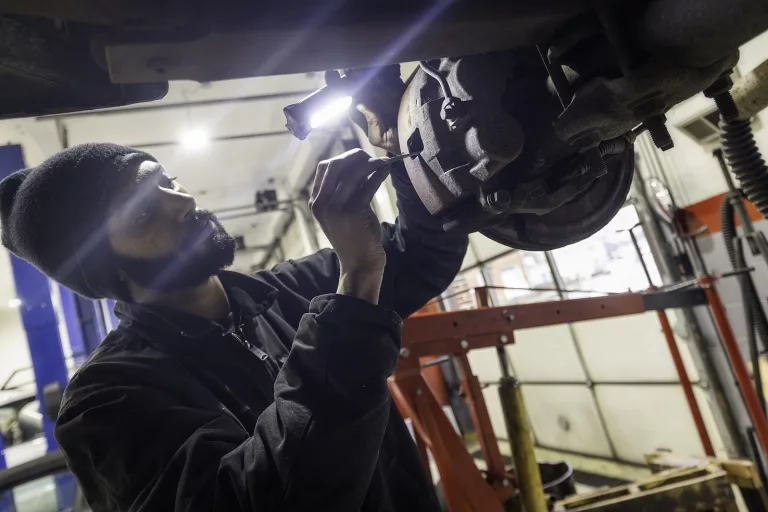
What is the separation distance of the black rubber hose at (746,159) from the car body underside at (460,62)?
25cm

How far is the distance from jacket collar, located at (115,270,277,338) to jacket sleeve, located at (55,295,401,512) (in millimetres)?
235

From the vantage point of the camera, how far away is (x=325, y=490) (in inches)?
26.8

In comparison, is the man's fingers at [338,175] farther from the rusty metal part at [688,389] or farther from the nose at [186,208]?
the rusty metal part at [688,389]

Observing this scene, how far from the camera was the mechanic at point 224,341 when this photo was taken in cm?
69

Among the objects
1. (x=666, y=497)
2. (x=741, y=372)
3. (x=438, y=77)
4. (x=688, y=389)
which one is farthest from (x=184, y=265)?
(x=688, y=389)

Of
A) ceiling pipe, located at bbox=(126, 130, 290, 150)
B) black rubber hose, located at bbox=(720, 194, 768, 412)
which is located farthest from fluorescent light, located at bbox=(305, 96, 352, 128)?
ceiling pipe, located at bbox=(126, 130, 290, 150)

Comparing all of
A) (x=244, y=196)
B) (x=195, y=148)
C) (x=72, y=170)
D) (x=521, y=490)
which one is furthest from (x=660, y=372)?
(x=244, y=196)

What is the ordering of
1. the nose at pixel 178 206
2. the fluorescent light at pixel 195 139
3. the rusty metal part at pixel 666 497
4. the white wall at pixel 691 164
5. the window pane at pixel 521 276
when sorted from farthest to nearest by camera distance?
the fluorescent light at pixel 195 139 → the window pane at pixel 521 276 → the white wall at pixel 691 164 → the rusty metal part at pixel 666 497 → the nose at pixel 178 206

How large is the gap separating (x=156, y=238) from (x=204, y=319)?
0.76ft

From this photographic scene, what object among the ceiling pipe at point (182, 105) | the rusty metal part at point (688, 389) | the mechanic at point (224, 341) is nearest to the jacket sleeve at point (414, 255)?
the mechanic at point (224, 341)

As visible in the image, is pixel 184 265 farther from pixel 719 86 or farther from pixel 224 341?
pixel 719 86

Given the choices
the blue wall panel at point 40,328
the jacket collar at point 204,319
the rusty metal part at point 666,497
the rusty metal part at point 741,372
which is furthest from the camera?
the blue wall panel at point 40,328

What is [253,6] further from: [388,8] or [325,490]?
[325,490]

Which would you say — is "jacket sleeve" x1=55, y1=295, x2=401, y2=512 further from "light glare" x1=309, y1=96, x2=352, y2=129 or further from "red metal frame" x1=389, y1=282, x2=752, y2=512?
"red metal frame" x1=389, y1=282, x2=752, y2=512
